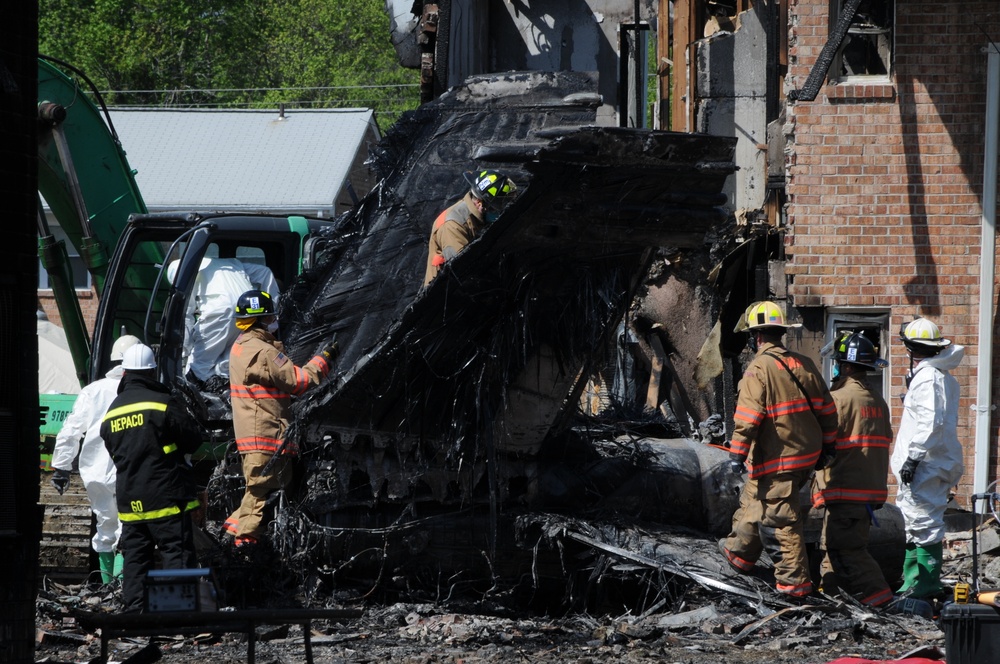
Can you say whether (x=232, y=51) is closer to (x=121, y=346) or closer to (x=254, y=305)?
(x=121, y=346)

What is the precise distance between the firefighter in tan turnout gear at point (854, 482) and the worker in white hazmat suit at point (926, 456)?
1.17 feet

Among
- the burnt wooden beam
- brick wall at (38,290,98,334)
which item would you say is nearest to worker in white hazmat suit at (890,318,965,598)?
the burnt wooden beam

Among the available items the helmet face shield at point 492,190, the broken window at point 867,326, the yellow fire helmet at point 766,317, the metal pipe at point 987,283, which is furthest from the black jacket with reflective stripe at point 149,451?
the metal pipe at point 987,283

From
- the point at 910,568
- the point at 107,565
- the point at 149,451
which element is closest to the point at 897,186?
the point at 910,568

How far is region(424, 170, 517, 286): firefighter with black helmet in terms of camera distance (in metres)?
7.30

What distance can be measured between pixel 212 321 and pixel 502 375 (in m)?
2.55

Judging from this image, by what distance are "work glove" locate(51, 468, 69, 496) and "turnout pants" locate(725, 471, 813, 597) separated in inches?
169

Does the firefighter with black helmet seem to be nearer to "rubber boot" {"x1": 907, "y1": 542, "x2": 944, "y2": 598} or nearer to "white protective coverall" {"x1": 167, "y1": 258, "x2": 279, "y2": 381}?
"white protective coverall" {"x1": 167, "y1": 258, "x2": 279, "y2": 381}

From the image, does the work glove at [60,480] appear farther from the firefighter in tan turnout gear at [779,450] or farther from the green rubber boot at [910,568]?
the green rubber boot at [910,568]

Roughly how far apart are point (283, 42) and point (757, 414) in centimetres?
3628

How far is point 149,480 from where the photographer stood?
6.94m

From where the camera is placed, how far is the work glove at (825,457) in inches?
293

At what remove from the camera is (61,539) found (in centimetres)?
823

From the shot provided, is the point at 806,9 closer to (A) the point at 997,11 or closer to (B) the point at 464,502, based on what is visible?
(A) the point at 997,11
